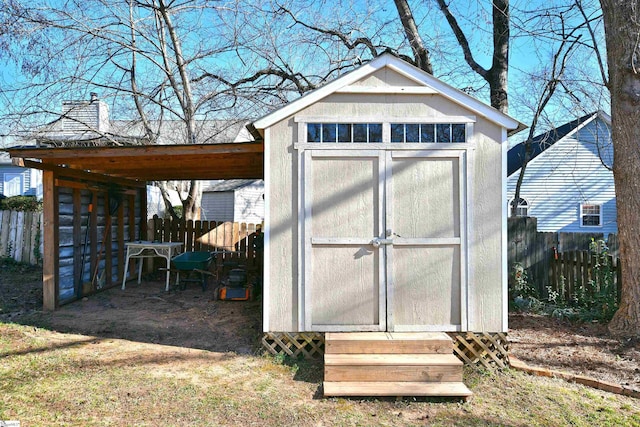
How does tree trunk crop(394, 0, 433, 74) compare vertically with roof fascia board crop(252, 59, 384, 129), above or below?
above

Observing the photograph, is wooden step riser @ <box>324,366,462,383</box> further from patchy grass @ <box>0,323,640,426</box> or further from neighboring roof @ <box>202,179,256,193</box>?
neighboring roof @ <box>202,179,256,193</box>

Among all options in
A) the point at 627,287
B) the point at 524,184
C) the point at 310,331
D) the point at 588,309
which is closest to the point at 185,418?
the point at 310,331

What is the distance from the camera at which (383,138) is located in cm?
445

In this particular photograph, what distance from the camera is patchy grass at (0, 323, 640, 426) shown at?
327 cm

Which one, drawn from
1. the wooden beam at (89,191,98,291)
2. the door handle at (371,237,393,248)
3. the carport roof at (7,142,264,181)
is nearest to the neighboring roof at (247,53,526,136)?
the carport roof at (7,142,264,181)

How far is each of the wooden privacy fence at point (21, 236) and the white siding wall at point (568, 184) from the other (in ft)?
53.0

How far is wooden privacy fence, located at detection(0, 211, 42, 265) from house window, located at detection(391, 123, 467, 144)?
31.2 feet

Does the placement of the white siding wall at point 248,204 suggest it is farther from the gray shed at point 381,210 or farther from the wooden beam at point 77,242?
the gray shed at point 381,210

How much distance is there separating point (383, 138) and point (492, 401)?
281 centimetres

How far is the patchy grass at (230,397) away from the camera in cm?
327

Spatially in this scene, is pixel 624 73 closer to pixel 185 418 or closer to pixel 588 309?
pixel 588 309

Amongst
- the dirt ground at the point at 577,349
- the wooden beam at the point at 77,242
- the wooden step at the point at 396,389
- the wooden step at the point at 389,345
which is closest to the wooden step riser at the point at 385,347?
the wooden step at the point at 389,345

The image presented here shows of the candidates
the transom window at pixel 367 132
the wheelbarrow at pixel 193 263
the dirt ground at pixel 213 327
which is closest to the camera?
the transom window at pixel 367 132

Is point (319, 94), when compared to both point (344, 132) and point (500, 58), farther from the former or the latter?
point (500, 58)
